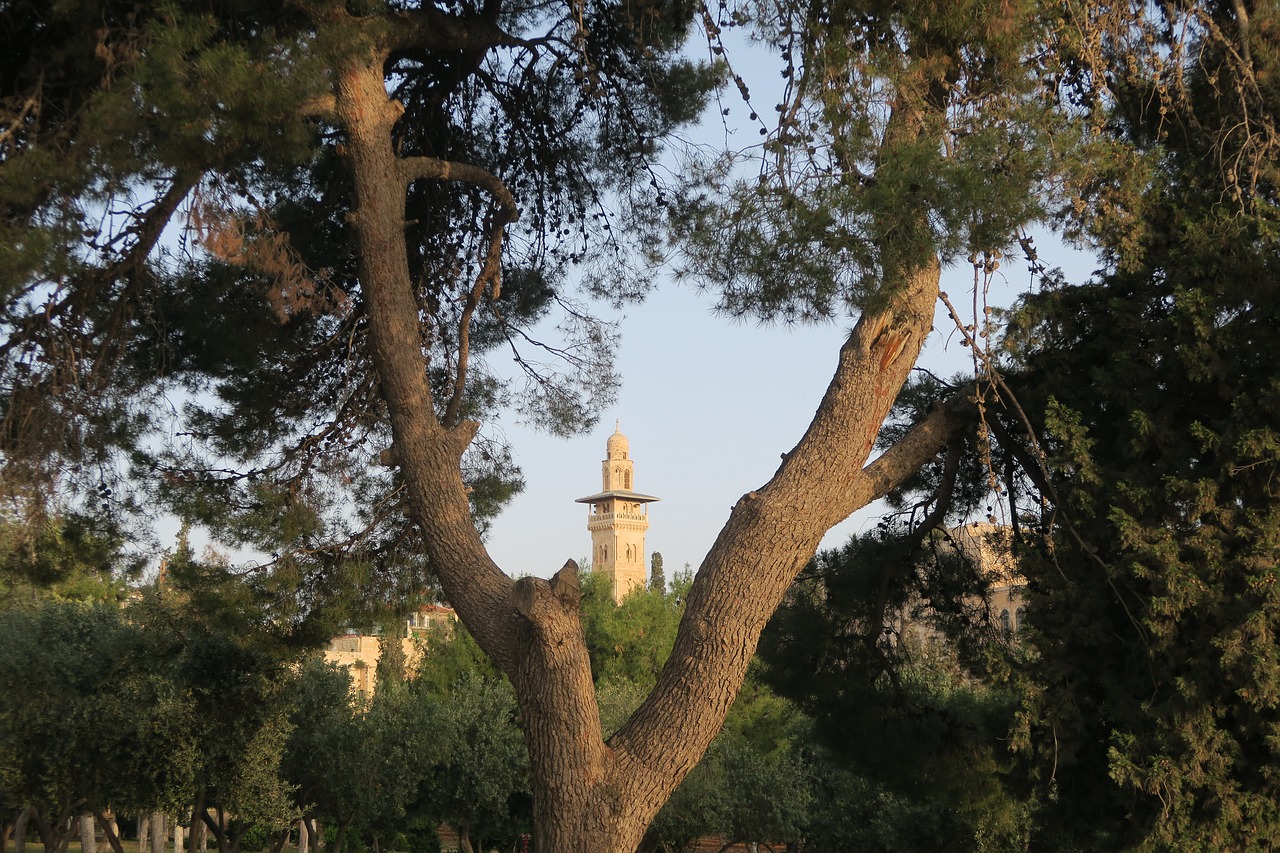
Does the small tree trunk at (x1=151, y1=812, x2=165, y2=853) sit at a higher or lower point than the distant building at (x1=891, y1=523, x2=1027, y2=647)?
lower

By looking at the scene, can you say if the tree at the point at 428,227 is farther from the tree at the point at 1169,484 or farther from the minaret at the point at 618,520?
the minaret at the point at 618,520

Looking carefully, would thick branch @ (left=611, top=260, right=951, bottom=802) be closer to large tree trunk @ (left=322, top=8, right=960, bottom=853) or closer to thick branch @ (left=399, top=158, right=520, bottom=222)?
large tree trunk @ (left=322, top=8, right=960, bottom=853)

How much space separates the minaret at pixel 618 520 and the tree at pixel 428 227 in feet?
256

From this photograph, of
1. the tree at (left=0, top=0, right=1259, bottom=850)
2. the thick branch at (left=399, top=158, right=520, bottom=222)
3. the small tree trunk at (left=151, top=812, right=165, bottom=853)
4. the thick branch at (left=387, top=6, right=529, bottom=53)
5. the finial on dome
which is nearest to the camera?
the tree at (left=0, top=0, right=1259, bottom=850)

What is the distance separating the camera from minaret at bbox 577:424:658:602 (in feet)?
282

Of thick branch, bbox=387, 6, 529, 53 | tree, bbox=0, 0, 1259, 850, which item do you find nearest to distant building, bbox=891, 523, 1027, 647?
tree, bbox=0, 0, 1259, 850

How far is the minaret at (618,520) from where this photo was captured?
86000 millimetres

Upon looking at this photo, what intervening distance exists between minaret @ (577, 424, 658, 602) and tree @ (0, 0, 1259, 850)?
77925 mm

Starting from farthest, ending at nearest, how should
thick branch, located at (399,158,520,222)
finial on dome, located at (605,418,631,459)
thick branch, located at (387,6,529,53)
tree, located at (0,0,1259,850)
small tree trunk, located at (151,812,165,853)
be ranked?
finial on dome, located at (605,418,631,459) → small tree trunk, located at (151,812,165,853) → thick branch, located at (387,6,529,53) → thick branch, located at (399,158,520,222) → tree, located at (0,0,1259,850)

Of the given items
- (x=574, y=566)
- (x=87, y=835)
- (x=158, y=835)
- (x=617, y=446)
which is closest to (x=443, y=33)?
(x=574, y=566)

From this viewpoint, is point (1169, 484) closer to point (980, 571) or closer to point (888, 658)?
point (980, 571)

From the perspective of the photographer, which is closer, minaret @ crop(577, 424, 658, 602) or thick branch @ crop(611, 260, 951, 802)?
thick branch @ crop(611, 260, 951, 802)

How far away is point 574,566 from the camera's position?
4.99m

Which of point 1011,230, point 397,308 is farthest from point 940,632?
point 397,308
